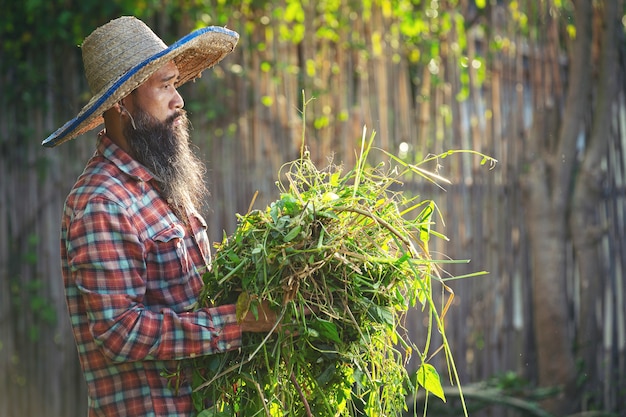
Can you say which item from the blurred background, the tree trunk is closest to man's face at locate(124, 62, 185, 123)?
the blurred background

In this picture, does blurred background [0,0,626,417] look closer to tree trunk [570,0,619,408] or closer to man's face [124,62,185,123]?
tree trunk [570,0,619,408]

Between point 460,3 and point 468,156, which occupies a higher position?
point 460,3

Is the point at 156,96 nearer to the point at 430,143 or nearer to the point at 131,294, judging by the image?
the point at 131,294

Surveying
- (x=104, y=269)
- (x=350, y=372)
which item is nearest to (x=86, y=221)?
(x=104, y=269)

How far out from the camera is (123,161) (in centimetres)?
240

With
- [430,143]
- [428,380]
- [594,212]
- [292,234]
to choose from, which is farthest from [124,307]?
[594,212]

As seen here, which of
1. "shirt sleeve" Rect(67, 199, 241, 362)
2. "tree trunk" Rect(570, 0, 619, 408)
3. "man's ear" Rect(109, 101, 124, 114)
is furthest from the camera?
"tree trunk" Rect(570, 0, 619, 408)

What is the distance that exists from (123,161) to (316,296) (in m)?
0.69

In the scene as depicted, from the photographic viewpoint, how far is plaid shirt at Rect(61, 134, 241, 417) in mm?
2148

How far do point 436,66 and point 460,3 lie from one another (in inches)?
16.2

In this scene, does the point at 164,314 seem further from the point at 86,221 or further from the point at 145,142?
the point at 145,142

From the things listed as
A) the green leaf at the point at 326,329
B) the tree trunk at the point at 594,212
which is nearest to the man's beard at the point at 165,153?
the green leaf at the point at 326,329

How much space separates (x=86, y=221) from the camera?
2.18m

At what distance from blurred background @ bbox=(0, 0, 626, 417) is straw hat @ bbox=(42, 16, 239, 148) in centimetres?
222
